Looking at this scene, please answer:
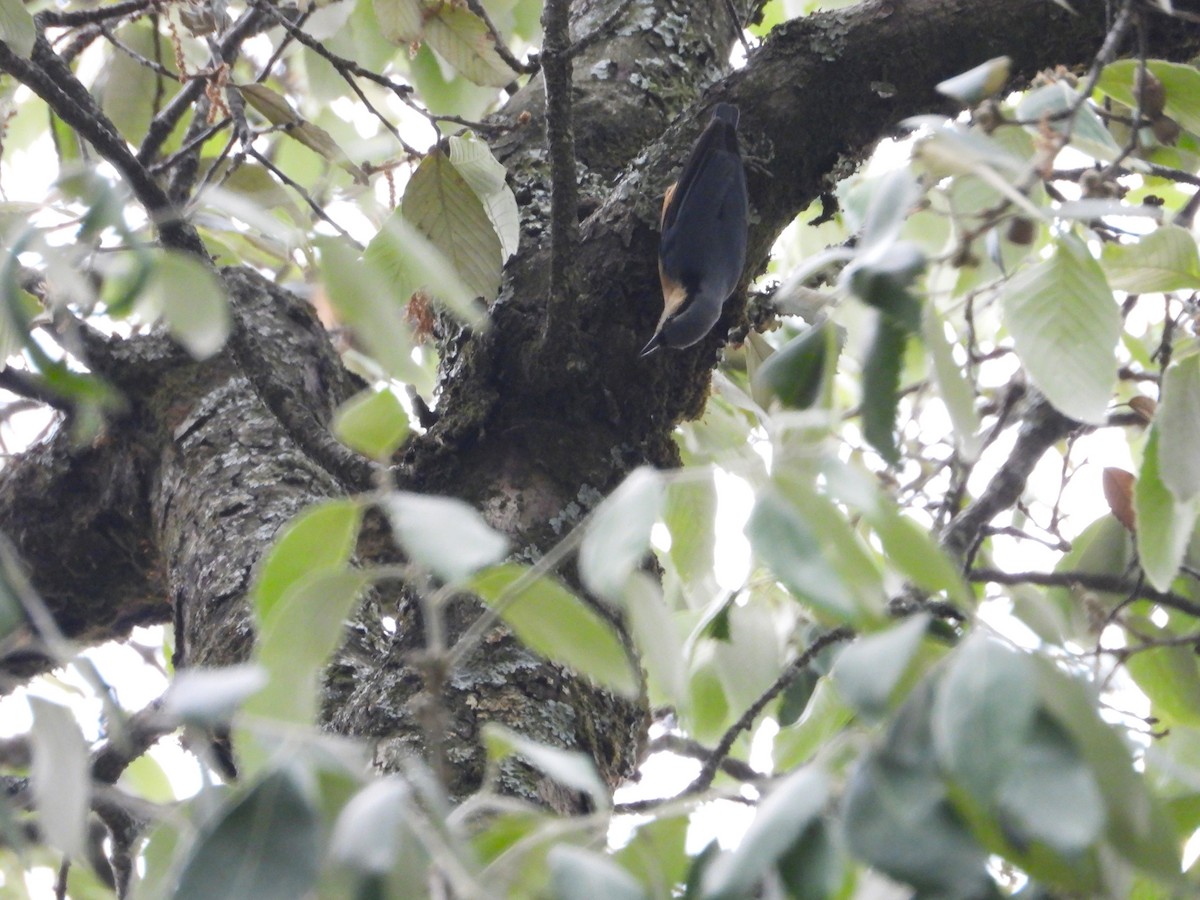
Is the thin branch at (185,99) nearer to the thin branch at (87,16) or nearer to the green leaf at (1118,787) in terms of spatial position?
the thin branch at (87,16)

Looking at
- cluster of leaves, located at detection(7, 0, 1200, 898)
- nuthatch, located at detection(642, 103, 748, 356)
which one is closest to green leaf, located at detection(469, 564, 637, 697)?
cluster of leaves, located at detection(7, 0, 1200, 898)

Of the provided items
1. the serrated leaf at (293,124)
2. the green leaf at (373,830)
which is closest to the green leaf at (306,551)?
the green leaf at (373,830)

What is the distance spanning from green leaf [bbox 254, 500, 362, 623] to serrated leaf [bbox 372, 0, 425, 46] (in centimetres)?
129

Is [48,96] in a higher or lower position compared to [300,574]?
higher

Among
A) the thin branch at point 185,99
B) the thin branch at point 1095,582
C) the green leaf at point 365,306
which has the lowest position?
the thin branch at point 1095,582

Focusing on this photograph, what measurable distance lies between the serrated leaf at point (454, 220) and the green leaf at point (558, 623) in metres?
0.81

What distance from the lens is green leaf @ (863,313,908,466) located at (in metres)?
0.74

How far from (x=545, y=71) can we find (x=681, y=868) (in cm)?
99

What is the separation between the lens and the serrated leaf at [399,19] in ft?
6.00

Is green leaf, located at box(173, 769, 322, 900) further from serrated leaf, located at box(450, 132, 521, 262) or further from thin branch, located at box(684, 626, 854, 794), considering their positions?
serrated leaf, located at box(450, 132, 521, 262)

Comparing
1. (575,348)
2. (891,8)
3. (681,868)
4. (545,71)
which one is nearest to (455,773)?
(681,868)

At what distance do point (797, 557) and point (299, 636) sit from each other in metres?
0.33

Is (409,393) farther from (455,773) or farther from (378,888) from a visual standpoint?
(378,888)

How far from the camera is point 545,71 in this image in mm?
1409
